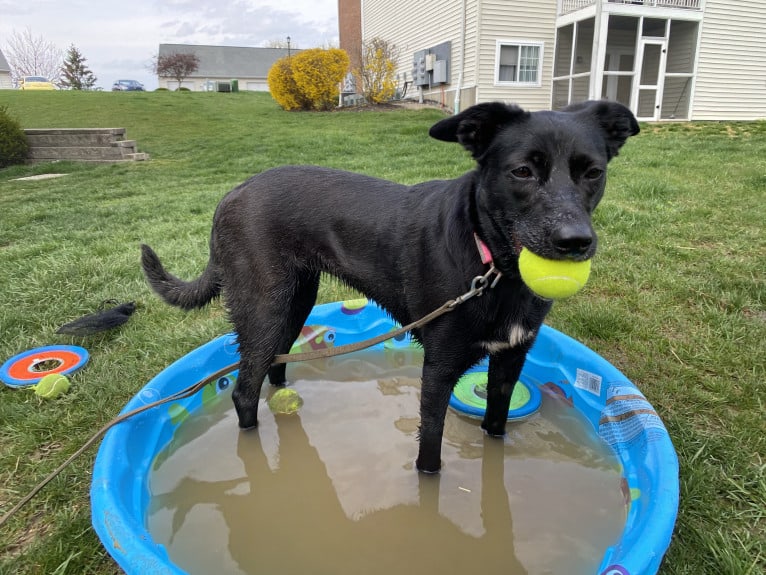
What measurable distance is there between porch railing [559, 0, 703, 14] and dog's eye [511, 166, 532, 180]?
16.0m

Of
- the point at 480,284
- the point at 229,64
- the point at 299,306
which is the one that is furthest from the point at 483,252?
the point at 229,64

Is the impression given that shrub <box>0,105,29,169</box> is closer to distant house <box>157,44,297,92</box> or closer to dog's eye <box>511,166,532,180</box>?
dog's eye <box>511,166,532,180</box>

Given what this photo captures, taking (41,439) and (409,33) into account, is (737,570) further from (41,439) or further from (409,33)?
(409,33)

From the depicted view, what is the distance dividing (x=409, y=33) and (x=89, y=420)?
20.5 m

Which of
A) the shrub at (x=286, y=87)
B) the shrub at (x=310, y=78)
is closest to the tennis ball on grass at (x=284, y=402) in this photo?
the shrub at (x=310, y=78)

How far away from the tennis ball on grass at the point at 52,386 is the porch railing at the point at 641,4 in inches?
656

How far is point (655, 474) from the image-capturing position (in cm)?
210

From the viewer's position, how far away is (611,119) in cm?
223

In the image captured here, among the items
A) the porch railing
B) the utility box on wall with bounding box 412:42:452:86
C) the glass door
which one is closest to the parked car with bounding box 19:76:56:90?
the utility box on wall with bounding box 412:42:452:86

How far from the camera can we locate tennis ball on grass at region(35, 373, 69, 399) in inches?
116

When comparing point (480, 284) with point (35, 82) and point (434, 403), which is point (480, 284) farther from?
point (35, 82)

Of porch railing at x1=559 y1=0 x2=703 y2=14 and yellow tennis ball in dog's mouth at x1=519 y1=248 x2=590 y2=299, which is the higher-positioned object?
porch railing at x1=559 y1=0 x2=703 y2=14

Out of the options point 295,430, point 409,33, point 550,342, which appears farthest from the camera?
point 409,33

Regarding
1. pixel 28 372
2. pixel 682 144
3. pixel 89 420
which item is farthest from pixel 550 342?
pixel 682 144
